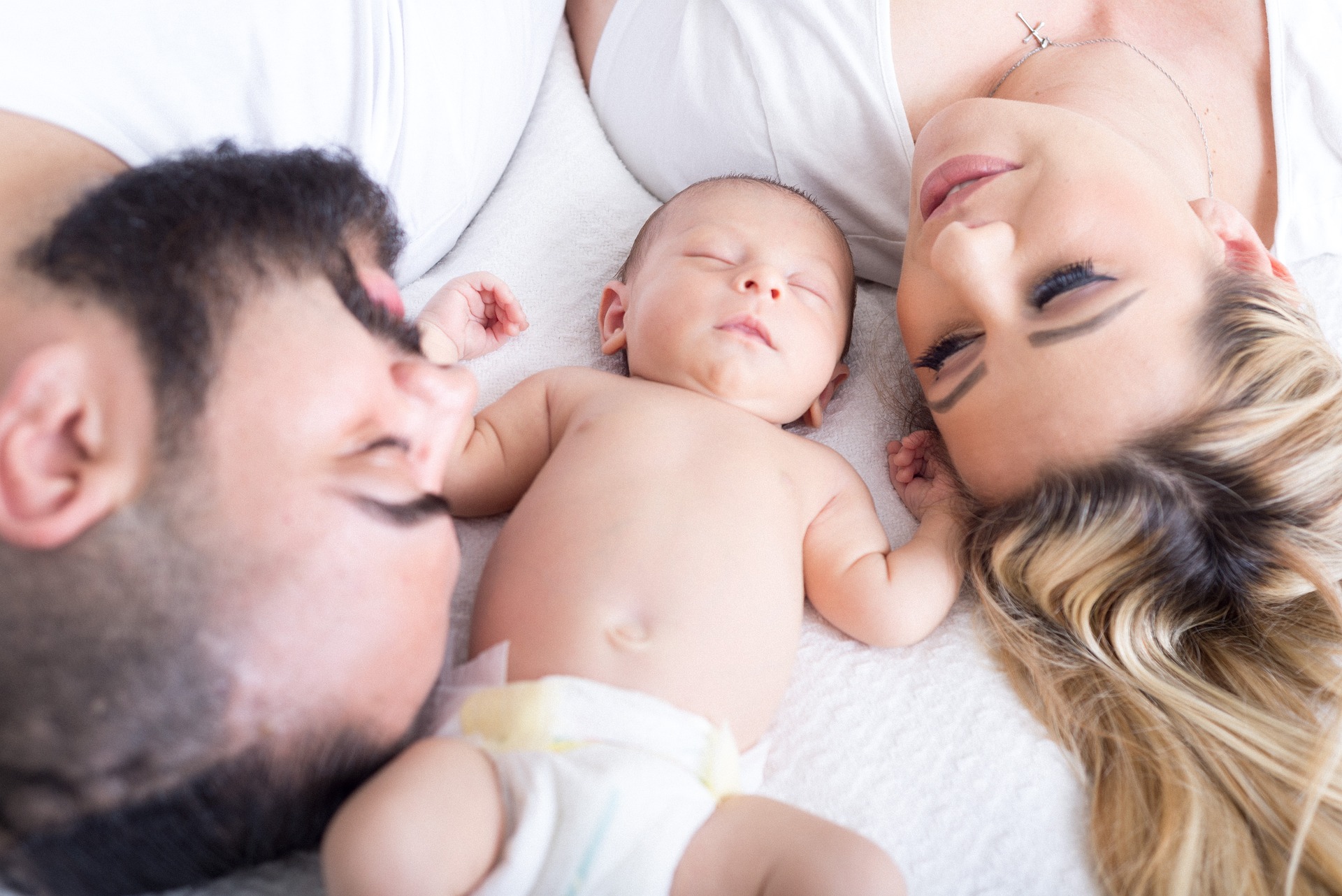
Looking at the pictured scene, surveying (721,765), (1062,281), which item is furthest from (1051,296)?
(721,765)

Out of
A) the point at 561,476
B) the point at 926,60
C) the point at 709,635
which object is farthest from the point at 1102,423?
the point at 926,60

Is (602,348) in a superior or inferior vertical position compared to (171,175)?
inferior

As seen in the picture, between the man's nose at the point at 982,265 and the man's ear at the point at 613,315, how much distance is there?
0.48 meters

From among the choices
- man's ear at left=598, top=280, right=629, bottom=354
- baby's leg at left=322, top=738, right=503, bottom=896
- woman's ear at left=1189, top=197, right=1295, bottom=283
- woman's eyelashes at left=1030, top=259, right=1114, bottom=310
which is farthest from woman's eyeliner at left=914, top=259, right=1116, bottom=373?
baby's leg at left=322, top=738, right=503, bottom=896

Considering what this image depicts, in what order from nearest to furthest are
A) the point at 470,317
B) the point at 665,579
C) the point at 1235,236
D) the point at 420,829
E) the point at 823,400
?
the point at 420,829 → the point at 665,579 → the point at 1235,236 → the point at 470,317 → the point at 823,400

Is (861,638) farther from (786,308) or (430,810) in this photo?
(430,810)

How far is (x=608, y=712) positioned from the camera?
33.2 inches

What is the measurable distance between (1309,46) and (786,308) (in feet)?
3.55

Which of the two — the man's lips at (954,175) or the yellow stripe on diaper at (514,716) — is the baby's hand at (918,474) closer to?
the man's lips at (954,175)

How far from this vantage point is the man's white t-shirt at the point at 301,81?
3.12 feet

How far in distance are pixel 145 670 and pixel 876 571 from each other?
803 millimetres

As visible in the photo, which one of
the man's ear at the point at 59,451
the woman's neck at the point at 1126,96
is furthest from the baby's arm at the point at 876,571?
the man's ear at the point at 59,451

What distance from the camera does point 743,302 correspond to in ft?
3.89

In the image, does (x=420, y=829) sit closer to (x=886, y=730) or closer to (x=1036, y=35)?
(x=886, y=730)
